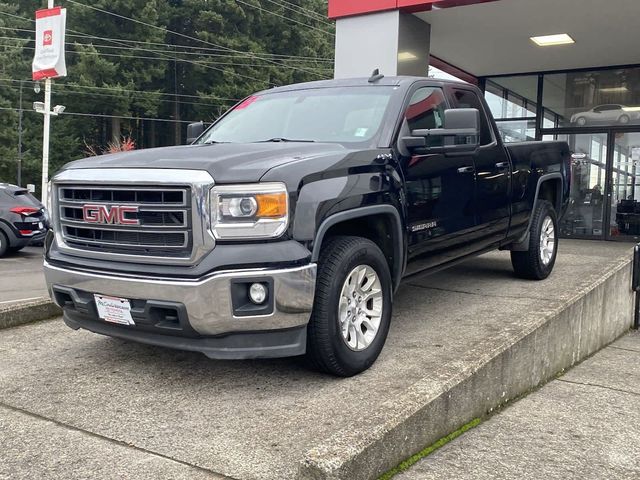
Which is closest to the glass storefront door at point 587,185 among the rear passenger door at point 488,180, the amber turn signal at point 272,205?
the rear passenger door at point 488,180

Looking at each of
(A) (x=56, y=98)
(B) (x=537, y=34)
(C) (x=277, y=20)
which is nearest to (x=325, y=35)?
(C) (x=277, y=20)

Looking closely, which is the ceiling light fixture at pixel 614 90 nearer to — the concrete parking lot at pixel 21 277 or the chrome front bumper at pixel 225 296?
the concrete parking lot at pixel 21 277

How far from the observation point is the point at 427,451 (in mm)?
3332

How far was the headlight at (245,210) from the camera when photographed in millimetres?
3480

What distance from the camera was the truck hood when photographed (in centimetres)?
352

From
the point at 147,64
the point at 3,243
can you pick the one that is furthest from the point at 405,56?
the point at 147,64

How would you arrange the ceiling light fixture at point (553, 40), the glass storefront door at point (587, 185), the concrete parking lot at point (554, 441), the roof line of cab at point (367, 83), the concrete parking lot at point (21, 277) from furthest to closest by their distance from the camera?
the glass storefront door at point (587, 185) → the ceiling light fixture at point (553, 40) → the concrete parking lot at point (21, 277) → the roof line of cab at point (367, 83) → the concrete parking lot at point (554, 441)

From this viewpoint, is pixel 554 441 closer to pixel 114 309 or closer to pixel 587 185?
pixel 114 309

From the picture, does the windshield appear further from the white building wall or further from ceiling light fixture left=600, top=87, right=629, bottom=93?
ceiling light fixture left=600, top=87, right=629, bottom=93

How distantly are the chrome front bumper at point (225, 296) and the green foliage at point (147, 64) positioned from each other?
4140 cm

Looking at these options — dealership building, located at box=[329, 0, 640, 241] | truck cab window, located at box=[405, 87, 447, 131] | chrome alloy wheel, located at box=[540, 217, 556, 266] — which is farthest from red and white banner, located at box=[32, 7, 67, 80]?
truck cab window, located at box=[405, 87, 447, 131]

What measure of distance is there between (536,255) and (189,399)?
4174 mm

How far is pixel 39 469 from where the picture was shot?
303cm

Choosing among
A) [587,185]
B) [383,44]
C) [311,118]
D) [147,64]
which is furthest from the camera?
[147,64]
